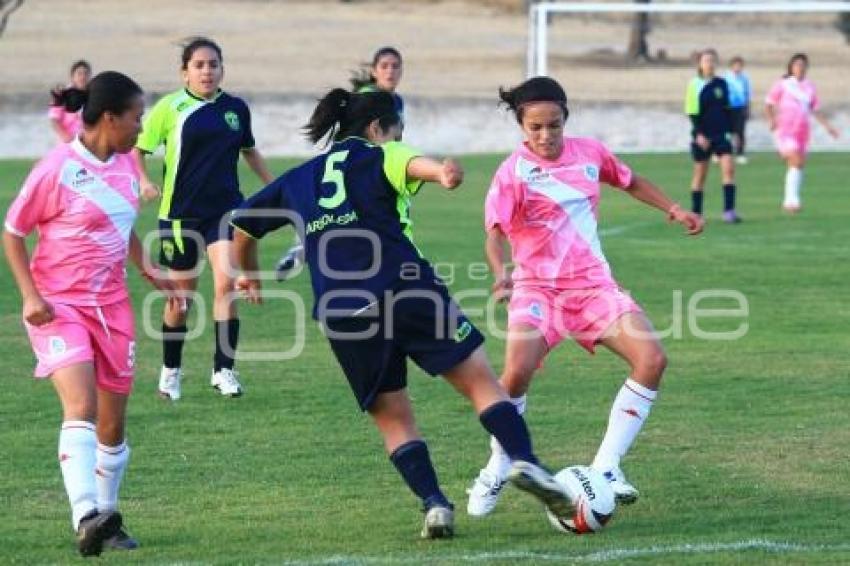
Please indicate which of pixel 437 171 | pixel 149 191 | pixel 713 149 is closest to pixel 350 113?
pixel 437 171

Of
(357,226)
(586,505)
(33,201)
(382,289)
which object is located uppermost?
(33,201)

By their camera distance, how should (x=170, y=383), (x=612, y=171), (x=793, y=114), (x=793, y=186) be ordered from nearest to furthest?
(x=612, y=171), (x=170, y=383), (x=793, y=186), (x=793, y=114)

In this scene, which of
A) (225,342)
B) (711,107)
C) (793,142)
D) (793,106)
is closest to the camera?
(225,342)

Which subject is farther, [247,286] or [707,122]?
[707,122]

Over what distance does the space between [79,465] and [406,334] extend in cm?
134

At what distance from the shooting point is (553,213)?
820 centimetres

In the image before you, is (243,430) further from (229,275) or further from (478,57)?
(478,57)

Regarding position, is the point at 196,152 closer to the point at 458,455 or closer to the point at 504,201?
the point at 458,455

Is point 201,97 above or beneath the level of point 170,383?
above

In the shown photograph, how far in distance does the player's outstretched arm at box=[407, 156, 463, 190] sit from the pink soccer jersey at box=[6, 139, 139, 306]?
48.1 inches

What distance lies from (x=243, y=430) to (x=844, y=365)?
13.8ft

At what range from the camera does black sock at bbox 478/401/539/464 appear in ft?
23.6

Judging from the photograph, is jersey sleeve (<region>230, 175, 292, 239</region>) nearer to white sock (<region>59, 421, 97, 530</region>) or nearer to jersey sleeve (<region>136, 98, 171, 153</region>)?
white sock (<region>59, 421, 97, 530</region>)

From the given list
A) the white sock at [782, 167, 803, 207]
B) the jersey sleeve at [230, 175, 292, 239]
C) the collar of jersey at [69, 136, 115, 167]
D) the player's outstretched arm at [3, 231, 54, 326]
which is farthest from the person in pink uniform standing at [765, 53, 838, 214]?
the player's outstretched arm at [3, 231, 54, 326]
